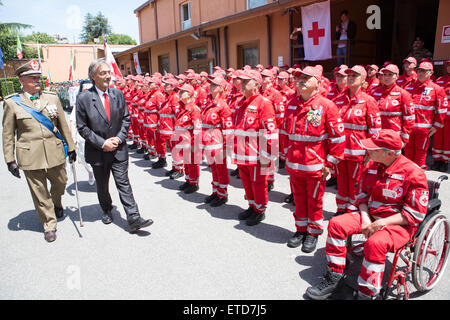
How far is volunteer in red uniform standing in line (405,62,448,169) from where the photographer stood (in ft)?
21.3

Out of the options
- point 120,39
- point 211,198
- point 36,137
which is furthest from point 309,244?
point 120,39

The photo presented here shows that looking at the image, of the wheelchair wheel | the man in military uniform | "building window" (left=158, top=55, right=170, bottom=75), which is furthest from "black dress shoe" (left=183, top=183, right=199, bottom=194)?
"building window" (left=158, top=55, right=170, bottom=75)

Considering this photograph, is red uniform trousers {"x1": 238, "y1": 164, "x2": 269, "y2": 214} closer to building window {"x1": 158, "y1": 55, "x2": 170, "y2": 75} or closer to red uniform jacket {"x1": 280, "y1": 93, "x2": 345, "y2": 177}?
red uniform jacket {"x1": 280, "y1": 93, "x2": 345, "y2": 177}

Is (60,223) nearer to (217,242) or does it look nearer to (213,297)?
(217,242)

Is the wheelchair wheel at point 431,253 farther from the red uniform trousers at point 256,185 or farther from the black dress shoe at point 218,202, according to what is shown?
the black dress shoe at point 218,202

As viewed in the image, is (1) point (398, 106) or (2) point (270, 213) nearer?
(2) point (270, 213)

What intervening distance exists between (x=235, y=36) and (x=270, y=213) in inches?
427

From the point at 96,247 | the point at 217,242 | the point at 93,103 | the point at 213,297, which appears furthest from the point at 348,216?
the point at 93,103

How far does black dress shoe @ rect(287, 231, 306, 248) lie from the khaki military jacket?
3389 mm

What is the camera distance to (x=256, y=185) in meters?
4.60

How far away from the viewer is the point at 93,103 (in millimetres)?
4375

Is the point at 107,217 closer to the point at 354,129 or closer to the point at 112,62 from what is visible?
the point at 354,129

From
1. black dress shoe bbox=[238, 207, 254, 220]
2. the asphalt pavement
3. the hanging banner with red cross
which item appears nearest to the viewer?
the asphalt pavement

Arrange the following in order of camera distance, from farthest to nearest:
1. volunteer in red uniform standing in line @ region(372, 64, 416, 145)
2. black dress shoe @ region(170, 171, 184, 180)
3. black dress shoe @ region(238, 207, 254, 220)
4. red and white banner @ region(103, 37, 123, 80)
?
1. red and white banner @ region(103, 37, 123, 80)
2. black dress shoe @ region(170, 171, 184, 180)
3. volunteer in red uniform standing in line @ region(372, 64, 416, 145)
4. black dress shoe @ region(238, 207, 254, 220)
